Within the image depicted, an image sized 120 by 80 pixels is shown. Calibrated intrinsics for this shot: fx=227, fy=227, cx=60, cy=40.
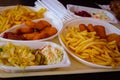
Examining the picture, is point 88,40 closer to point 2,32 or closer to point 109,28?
point 109,28

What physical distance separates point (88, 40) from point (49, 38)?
0.19 m

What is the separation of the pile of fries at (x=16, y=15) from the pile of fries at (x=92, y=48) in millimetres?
244

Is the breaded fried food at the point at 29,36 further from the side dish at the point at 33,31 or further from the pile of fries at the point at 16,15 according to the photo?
the pile of fries at the point at 16,15

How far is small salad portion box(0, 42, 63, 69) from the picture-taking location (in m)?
0.87

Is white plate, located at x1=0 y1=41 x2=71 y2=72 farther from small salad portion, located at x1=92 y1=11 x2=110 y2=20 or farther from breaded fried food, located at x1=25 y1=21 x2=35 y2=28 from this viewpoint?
small salad portion, located at x1=92 y1=11 x2=110 y2=20

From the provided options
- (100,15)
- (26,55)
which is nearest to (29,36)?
(26,55)

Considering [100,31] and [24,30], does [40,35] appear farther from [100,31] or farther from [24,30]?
[100,31]

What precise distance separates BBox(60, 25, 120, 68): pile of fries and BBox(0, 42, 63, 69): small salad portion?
0.30 ft

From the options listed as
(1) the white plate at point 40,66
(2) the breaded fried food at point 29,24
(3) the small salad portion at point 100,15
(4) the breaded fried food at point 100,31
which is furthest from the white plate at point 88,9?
(1) the white plate at point 40,66

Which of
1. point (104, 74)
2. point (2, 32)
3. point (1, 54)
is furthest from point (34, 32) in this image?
point (104, 74)

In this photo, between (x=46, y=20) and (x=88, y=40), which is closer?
(x=88, y=40)

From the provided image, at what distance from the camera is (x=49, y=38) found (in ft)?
3.55

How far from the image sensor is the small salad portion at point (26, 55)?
0.87 metres

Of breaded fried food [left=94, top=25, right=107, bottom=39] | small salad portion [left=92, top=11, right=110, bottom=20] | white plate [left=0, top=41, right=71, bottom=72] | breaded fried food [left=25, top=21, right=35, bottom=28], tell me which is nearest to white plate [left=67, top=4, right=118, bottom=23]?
small salad portion [left=92, top=11, right=110, bottom=20]
